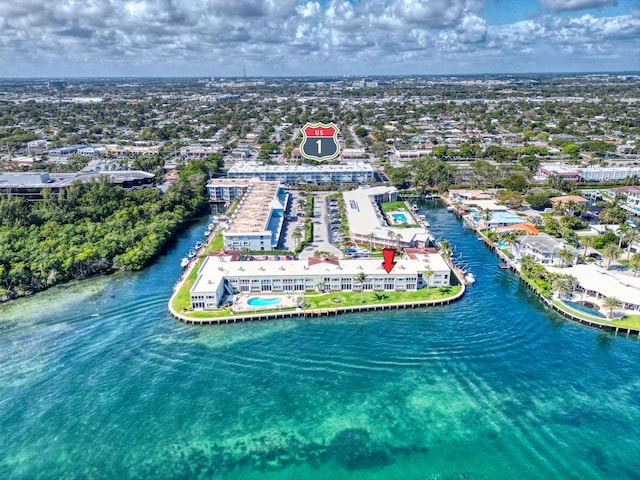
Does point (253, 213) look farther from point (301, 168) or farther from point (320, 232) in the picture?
point (301, 168)

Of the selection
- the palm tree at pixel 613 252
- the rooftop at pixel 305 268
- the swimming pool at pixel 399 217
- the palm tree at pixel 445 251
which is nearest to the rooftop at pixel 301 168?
the swimming pool at pixel 399 217

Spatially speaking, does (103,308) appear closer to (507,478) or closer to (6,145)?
(507,478)

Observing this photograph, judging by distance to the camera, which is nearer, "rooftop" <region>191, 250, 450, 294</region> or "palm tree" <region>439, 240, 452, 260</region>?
"rooftop" <region>191, 250, 450, 294</region>

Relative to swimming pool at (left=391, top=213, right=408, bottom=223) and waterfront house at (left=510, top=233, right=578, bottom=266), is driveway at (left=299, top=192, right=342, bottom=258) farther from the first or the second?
waterfront house at (left=510, top=233, right=578, bottom=266)

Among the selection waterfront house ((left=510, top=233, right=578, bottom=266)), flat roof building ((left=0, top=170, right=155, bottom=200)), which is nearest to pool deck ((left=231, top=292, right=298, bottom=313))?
→ waterfront house ((left=510, top=233, right=578, bottom=266))

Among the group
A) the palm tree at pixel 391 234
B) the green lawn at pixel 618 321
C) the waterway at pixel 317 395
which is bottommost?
the waterway at pixel 317 395

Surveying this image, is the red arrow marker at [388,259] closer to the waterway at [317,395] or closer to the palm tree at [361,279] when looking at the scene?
the palm tree at [361,279]
